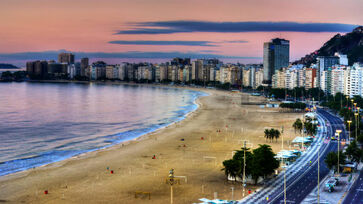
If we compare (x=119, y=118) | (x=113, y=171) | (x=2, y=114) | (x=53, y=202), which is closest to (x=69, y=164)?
(x=113, y=171)

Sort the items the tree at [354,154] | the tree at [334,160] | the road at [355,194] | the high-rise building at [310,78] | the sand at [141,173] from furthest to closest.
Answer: the high-rise building at [310,78] < the tree at [354,154] < the tree at [334,160] < the sand at [141,173] < the road at [355,194]

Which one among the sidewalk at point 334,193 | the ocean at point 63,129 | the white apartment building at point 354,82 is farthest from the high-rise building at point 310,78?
the sidewalk at point 334,193

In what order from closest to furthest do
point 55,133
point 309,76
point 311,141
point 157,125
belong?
1. point 311,141
2. point 55,133
3. point 157,125
4. point 309,76

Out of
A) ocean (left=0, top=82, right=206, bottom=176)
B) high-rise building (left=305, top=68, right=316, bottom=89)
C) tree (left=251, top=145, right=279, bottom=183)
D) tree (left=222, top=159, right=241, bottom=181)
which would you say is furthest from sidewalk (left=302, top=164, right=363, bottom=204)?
high-rise building (left=305, top=68, right=316, bottom=89)

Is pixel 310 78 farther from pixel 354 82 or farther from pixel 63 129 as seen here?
pixel 63 129

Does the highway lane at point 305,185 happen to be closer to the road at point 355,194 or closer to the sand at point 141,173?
the road at point 355,194

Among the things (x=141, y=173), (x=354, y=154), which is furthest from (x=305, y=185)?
(x=141, y=173)

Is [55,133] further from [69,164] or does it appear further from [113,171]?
[113,171]

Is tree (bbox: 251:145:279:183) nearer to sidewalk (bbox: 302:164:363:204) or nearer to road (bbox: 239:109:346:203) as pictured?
road (bbox: 239:109:346:203)
